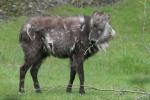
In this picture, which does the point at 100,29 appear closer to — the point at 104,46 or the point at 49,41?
the point at 104,46

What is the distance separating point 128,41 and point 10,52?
529cm

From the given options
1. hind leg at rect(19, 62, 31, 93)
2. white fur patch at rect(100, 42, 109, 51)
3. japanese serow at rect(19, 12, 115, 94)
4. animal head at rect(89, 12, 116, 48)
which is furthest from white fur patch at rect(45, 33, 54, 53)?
white fur patch at rect(100, 42, 109, 51)

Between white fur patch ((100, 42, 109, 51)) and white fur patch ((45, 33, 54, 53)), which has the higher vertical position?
white fur patch ((45, 33, 54, 53))

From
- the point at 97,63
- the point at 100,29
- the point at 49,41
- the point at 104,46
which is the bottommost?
A: the point at 97,63

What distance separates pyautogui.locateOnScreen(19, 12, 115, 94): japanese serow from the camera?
11.6m

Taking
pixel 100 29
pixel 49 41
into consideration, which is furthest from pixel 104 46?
pixel 49 41

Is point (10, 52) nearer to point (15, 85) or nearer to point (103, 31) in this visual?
point (15, 85)

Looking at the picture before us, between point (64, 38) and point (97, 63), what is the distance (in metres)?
6.26

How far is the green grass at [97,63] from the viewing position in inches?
456

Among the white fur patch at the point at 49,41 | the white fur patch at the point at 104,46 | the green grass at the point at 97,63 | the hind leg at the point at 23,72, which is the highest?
the white fur patch at the point at 49,41

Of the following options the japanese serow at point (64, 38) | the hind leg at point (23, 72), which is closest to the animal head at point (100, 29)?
the japanese serow at point (64, 38)

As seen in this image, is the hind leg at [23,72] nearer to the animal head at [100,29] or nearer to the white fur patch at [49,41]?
the white fur patch at [49,41]

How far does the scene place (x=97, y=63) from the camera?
1781cm

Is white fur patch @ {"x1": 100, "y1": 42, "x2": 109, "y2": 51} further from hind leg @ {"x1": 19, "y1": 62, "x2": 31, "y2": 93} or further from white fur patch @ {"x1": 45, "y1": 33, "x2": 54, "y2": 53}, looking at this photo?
hind leg @ {"x1": 19, "y1": 62, "x2": 31, "y2": 93}
